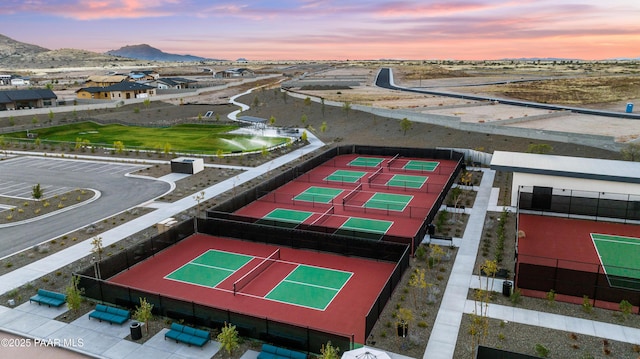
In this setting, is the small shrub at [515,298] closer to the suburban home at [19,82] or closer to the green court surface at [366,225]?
the green court surface at [366,225]

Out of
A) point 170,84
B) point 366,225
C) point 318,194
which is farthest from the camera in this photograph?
point 170,84

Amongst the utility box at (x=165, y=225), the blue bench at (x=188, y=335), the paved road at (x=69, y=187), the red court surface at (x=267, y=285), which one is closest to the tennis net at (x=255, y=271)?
the red court surface at (x=267, y=285)

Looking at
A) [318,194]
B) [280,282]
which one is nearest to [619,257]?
[280,282]

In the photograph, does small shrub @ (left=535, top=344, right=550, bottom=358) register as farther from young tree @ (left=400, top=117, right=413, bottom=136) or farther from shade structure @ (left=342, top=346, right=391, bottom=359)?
young tree @ (left=400, top=117, right=413, bottom=136)

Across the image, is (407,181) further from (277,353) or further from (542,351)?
(277,353)

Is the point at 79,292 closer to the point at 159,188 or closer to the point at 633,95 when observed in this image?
the point at 159,188

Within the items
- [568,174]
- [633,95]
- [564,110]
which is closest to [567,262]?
[568,174]
